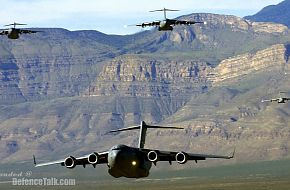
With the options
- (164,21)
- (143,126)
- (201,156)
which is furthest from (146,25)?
(201,156)

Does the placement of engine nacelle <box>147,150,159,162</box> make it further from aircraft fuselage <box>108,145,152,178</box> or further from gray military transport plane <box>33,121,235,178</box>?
aircraft fuselage <box>108,145,152,178</box>

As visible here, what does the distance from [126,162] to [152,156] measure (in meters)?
4.44

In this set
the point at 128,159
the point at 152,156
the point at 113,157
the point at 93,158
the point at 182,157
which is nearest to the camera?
the point at 113,157

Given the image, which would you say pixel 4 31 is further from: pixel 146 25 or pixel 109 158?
pixel 109 158

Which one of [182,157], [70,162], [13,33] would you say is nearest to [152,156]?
[182,157]

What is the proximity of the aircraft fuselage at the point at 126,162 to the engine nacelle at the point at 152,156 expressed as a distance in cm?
120

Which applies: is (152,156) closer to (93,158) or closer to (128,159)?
(128,159)

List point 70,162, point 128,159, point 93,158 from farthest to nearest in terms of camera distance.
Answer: point 70,162, point 93,158, point 128,159

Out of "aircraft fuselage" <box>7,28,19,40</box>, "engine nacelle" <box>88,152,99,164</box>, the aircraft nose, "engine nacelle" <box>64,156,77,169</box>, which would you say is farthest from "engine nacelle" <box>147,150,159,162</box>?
"aircraft fuselage" <box>7,28,19,40</box>

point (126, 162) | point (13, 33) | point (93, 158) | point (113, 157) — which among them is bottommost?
point (126, 162)

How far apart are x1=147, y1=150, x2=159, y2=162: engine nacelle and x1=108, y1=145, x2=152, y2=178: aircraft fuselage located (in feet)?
3.92

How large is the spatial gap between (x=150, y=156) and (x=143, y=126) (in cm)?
1996

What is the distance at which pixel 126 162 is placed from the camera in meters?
122

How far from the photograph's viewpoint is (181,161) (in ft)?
411
